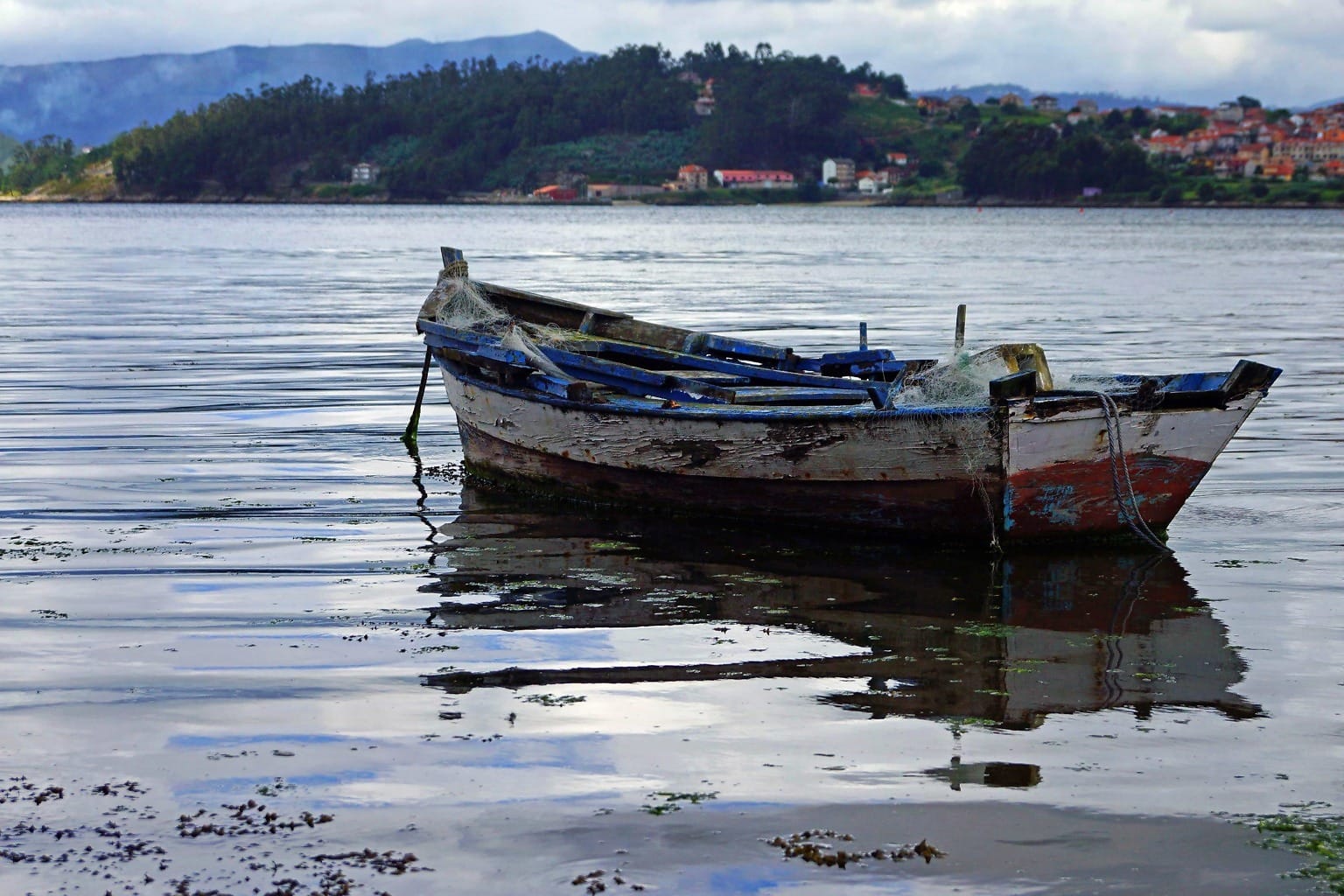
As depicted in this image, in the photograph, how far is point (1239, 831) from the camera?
5.04 m

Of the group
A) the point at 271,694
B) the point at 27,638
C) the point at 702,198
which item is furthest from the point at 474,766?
the point at 702,198

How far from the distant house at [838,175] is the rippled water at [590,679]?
185 meters

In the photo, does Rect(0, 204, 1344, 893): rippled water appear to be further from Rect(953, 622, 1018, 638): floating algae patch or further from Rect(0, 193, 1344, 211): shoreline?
Rect(0, 193, 1344, 211): shoreline

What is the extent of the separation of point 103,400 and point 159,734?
1062 cm

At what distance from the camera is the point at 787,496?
9.41 m

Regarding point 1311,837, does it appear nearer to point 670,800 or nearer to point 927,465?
point 670,800

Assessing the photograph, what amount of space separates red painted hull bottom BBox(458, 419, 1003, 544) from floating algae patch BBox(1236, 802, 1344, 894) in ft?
12.2

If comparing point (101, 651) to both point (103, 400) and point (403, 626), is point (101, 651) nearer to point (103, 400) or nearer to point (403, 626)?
point (403, 626)

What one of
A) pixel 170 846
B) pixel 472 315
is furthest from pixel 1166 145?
pixel 170 846

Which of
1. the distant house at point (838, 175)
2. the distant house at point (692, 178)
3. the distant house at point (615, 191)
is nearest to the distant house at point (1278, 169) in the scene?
the distant house at point (838, 175)

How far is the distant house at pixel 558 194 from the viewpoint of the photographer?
19025 centimetres

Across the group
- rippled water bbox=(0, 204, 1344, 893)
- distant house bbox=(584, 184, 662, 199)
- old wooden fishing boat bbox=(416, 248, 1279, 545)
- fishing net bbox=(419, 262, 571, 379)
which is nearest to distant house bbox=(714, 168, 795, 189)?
distant house bbox=(584, 184, 662, 199)

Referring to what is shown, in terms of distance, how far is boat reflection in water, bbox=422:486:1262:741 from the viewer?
256 inches

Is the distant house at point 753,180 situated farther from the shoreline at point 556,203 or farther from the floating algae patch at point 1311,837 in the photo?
the floating algae patch at point 1311,837
